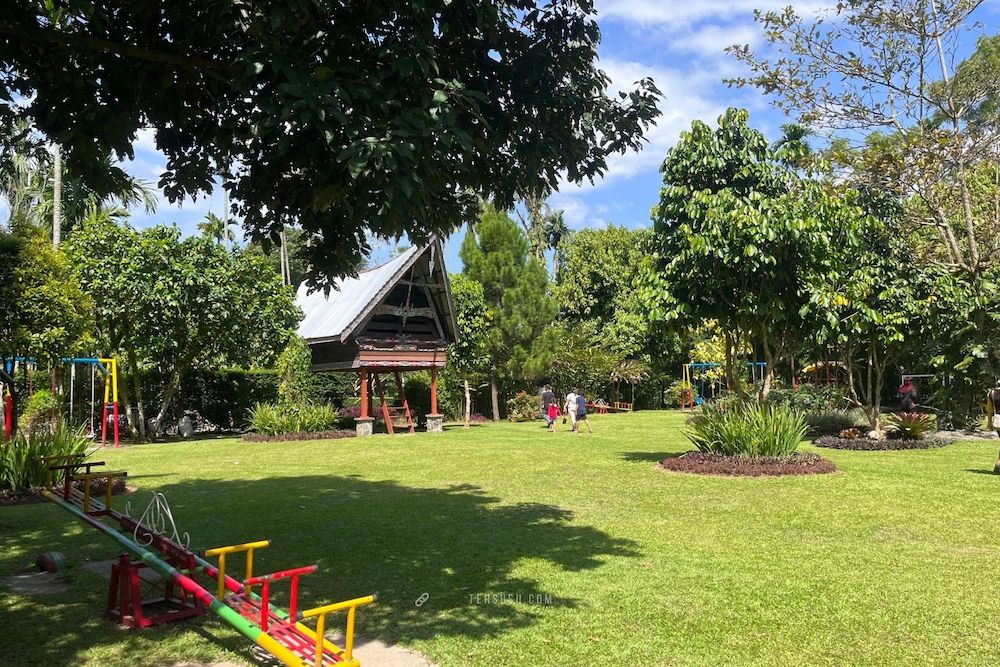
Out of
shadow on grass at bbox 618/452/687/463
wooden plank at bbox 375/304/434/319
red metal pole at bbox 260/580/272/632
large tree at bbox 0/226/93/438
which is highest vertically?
wooden plank at bbox 375/304/434/319

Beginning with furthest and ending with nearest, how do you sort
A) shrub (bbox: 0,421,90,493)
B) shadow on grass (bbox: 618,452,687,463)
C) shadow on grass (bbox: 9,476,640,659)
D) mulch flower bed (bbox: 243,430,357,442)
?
mulch flower bed (bbox: 243,430,357,442), shadow on grass (bbox: 618,452,687,463), shrub (bbox: 0,421,90,493), shadow on grass (bbox: 9,476,640,659)

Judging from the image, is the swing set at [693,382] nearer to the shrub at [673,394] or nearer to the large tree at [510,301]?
the shrub at [673,394]

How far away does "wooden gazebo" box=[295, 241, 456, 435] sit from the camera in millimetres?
24859

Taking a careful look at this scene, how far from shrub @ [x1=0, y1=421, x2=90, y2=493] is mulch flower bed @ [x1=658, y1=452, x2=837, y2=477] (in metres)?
9.67

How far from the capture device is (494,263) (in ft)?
108

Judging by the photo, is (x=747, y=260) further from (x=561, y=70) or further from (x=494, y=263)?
(x=494, y=263)

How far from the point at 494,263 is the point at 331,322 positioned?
30.4 feet

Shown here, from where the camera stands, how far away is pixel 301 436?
23.1 metres

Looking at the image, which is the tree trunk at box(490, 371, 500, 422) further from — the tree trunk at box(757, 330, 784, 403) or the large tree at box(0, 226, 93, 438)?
the tree trunk at box(757, 330, 784, 403)

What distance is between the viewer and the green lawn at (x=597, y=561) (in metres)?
5.11

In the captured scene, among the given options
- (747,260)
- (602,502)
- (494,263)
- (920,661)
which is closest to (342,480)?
(602,502)

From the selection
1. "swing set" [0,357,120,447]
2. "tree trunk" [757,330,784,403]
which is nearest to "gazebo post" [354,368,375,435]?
"swing set" [0,357,120,447]

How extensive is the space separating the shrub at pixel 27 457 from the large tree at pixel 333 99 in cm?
667

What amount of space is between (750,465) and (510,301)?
2044 cm
